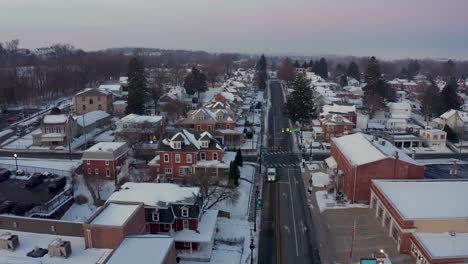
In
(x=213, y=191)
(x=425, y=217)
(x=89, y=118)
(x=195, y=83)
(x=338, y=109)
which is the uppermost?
(x=195, y=83)

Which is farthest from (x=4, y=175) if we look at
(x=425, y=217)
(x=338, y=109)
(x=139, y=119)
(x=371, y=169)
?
(x=338, y=109)

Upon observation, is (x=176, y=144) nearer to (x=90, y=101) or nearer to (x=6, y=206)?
(x=6, y=206)

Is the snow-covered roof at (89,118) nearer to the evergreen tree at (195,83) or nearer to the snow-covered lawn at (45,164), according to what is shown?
the snow-covered lawn at (45,164)

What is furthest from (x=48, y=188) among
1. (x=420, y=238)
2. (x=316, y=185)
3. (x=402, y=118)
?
(x=402, y=118)

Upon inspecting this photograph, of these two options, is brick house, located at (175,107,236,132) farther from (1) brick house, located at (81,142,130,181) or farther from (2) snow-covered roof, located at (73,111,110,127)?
(1) brick house, located at (81,142,130,181)

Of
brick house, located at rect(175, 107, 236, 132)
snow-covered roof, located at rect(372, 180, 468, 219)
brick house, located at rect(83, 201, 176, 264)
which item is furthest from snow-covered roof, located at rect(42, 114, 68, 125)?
snow-covered roof, located at rect(372, 180, 468, 219)

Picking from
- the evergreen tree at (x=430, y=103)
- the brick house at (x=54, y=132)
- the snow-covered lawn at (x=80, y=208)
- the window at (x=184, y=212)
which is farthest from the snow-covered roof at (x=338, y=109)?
the window at (x=184, y=212)
